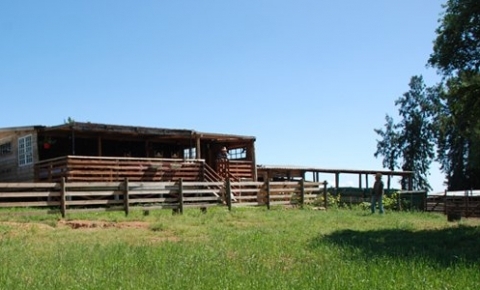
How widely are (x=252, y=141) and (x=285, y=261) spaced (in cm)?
2193

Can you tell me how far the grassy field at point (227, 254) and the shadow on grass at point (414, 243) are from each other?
21 millimetres

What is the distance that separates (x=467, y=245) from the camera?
12.2 meters

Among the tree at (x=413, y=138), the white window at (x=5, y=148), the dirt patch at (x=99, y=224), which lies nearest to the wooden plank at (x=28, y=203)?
the dirt patch at (x=99, y=224)

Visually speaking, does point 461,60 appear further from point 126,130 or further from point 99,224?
point 126,130

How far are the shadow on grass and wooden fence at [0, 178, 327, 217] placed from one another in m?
7.82

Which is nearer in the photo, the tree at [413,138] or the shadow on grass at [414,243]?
the shadow on grass at [414,243]

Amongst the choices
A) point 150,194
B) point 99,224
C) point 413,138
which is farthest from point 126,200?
point 413,138

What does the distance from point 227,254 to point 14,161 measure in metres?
19.9

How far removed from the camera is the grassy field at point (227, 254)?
24.9 ft

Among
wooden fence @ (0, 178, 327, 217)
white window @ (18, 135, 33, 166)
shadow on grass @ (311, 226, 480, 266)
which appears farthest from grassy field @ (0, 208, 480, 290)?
white window @ (18, 135, 33, 166)

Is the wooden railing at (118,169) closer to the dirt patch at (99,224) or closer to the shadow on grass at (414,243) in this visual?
the dirt patch at (99,224)

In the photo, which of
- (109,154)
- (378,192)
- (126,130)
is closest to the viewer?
(378,192)

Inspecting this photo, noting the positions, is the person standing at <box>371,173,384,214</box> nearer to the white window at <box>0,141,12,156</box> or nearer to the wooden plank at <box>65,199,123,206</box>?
the wooden plank at <box>65,199,123,206</box>

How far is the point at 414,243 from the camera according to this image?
12.5 meters
